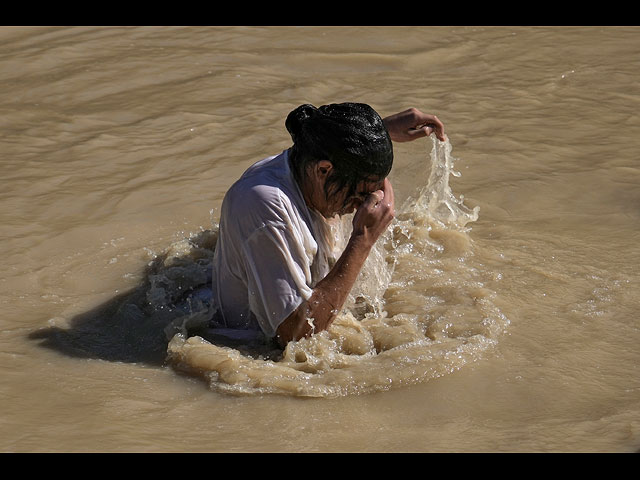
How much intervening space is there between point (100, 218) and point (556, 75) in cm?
400

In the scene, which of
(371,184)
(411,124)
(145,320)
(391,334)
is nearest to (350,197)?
(371,184)

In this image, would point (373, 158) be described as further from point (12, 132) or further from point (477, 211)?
point (12, 132)

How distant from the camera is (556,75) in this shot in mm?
7754

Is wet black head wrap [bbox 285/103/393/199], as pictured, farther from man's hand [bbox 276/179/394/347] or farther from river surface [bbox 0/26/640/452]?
river surface [bbox 0/26/640/452]

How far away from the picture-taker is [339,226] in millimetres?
4262

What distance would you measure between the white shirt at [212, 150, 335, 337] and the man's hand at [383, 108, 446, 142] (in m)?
0.72

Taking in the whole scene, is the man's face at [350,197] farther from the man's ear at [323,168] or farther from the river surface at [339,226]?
the river surface at [339,226]

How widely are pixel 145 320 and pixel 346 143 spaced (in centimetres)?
133

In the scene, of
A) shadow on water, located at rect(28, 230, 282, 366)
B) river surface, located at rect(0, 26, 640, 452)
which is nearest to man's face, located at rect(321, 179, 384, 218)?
river surface, located at rect(0, 26, 640, 452)

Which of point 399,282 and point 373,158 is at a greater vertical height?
point 373,158

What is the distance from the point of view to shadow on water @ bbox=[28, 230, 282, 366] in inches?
164

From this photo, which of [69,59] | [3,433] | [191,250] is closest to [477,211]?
[191,250]

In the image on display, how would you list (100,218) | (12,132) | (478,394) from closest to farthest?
(478,394)
(100,218)
(12,132)

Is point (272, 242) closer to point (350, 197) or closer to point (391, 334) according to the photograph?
point (350, 197)
